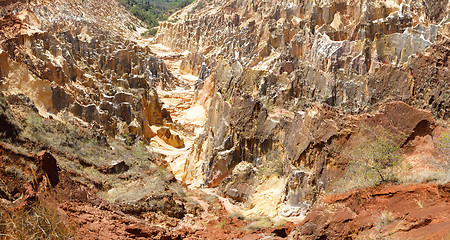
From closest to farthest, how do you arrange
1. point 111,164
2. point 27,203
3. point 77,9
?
point 27,203 < point 111,164 < point 77,9

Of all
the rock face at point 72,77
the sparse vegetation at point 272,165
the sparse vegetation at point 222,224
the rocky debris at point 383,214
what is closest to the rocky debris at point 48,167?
the sparse vegetation at point 222,224

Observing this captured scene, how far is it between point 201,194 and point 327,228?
7556 mm

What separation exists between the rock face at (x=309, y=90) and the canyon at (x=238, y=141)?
8 cm

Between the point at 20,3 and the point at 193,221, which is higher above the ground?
the point at 20,3

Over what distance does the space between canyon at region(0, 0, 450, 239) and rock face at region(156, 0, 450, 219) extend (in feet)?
0.25

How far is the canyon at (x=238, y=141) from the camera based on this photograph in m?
5.95

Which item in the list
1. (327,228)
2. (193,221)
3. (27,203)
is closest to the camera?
(27,203)

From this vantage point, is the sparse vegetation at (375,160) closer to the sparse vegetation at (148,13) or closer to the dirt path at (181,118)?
the dirt path at (181,118)

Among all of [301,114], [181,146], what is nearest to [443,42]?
[301,114]

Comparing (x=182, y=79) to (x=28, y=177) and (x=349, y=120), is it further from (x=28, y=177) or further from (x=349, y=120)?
(x=28, y=177)

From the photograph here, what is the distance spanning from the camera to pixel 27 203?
5145 mm

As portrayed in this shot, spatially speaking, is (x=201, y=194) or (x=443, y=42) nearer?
(x=201, y=194)

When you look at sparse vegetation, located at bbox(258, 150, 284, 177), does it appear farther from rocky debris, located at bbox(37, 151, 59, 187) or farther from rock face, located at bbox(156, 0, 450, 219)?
rocky debris, located at bbox(37, 151, 59, 187)

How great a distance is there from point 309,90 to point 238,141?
13.2m
